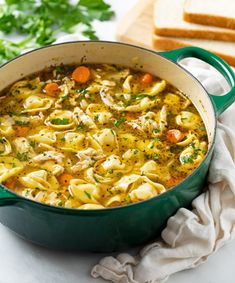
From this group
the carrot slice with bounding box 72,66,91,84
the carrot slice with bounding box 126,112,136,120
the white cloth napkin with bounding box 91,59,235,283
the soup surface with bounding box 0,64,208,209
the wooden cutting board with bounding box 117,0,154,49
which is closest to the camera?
the white cloth napkin with bounding box 91,59,235,283

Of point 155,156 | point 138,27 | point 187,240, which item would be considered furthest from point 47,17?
point 187,240

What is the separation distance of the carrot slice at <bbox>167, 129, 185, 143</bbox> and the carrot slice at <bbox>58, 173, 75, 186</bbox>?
29.2 inches

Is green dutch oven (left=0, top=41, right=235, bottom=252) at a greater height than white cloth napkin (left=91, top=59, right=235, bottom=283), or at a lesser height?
greater

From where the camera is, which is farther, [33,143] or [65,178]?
[33,143]

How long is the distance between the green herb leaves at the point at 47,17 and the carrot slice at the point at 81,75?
888 millimetres

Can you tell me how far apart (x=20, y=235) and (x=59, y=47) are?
1.52 m

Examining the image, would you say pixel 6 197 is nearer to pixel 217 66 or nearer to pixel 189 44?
pixel 217 66

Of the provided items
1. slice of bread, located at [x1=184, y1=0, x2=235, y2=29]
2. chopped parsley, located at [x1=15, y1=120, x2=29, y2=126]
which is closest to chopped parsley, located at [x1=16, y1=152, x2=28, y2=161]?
chopped parsley, located at [x1=15, y1=120, x2=29, y2=126]

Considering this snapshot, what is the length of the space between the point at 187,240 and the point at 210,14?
2639mm

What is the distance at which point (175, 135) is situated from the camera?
14.2 ft

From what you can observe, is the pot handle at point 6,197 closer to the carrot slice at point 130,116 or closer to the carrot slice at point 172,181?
the carrot slice at point 172,181

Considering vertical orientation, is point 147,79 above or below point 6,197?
below

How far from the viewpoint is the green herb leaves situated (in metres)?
5.73

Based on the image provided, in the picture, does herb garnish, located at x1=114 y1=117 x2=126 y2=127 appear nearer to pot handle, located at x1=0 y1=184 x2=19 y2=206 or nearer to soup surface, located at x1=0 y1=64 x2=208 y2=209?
soup surface, located at x1=0 y1=64 x2=208 y2=209
